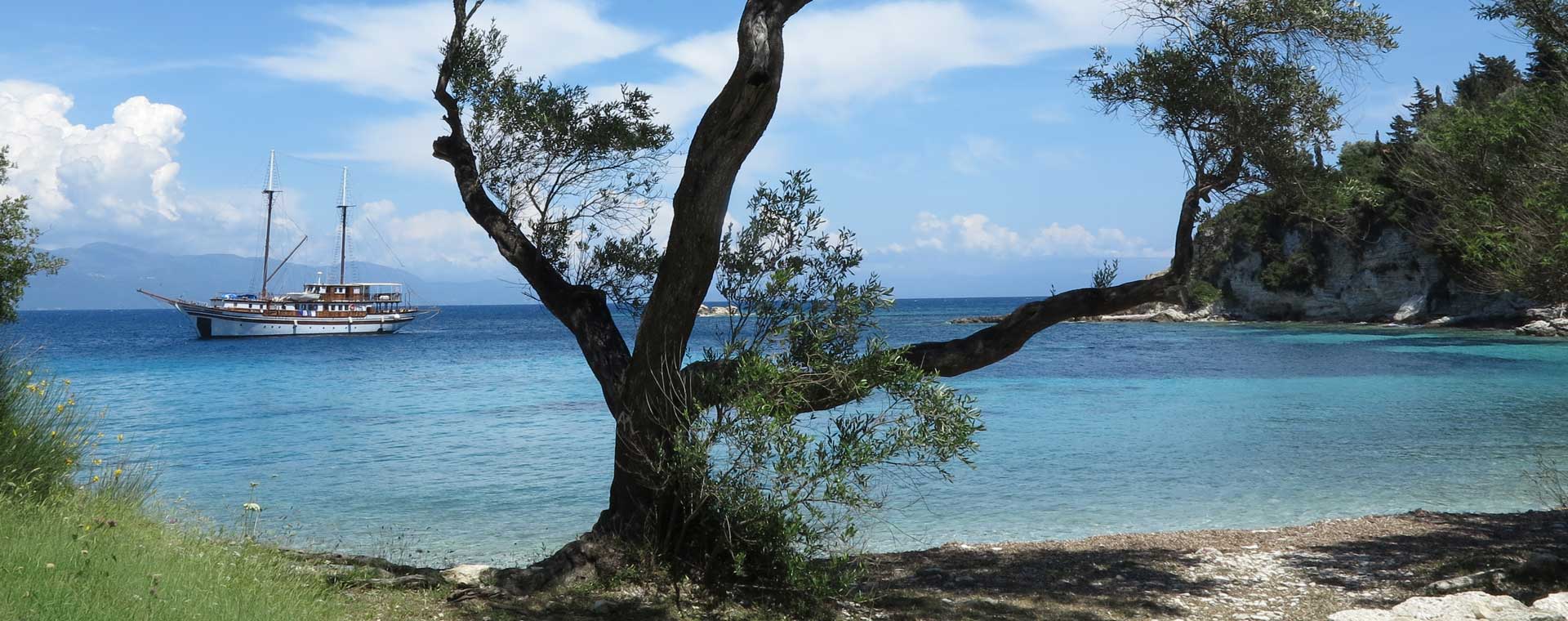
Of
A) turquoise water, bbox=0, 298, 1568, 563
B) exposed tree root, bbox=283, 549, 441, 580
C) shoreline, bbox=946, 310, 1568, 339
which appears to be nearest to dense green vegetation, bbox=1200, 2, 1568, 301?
turquoise water, bbox=0, 298, 1568, 563

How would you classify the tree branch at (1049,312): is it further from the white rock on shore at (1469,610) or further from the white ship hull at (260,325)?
the white ship hull at (260,325)

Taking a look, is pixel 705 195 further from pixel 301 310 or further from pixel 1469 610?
pixel 301 310

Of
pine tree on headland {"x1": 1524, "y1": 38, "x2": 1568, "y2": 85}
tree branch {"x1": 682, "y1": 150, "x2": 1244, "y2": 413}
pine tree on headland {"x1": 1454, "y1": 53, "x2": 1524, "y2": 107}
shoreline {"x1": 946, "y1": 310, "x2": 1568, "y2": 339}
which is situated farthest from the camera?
shoreline {"x1": 946, "y1": 310, "x2": 1568, "y2": 339}

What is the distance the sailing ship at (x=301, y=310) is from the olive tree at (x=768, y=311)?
73090mm

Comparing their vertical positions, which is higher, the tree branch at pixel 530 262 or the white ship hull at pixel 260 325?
the tree branch at pixel 530 262

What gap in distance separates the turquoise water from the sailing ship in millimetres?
31478

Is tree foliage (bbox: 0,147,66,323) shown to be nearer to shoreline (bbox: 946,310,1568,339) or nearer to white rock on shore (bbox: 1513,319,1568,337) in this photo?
shoreline (bbox: 946,310,1568,339)

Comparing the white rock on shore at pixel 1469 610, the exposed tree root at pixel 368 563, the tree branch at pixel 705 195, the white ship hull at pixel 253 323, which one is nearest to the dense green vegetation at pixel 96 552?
the exposed tree root at pixel 368 563

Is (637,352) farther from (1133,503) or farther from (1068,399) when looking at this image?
(1068,399)

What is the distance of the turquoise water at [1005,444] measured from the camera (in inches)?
506

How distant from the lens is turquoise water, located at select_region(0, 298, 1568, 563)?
12844 mm

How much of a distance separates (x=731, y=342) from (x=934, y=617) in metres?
2.42

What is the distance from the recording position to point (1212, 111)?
781cm

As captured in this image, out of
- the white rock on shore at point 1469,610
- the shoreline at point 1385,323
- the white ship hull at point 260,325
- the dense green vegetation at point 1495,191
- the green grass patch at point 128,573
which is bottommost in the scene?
the white ship hull at point 260,325
